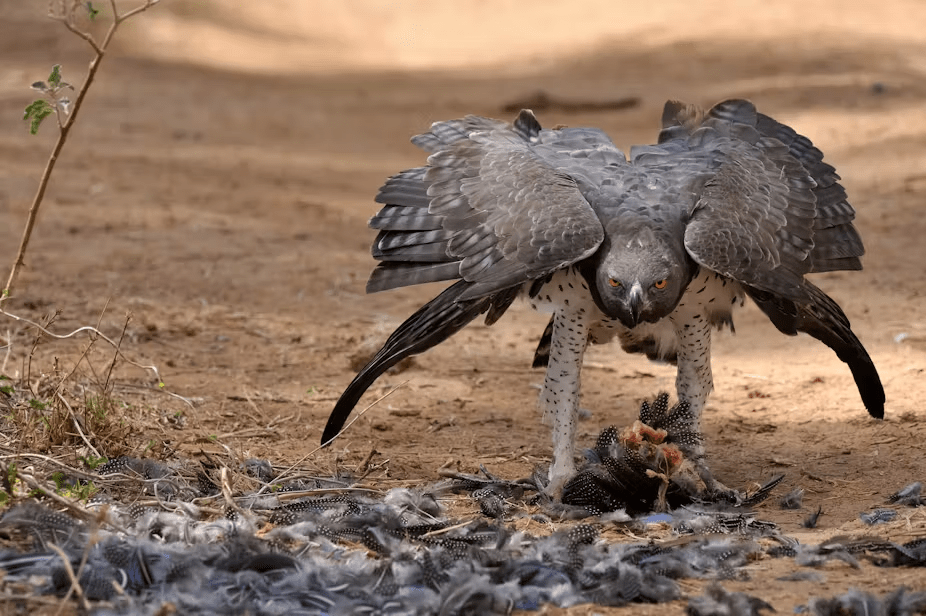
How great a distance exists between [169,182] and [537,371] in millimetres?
5555

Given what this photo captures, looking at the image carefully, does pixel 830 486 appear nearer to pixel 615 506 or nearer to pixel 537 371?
pixel 615 506

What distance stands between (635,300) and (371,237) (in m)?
5.56

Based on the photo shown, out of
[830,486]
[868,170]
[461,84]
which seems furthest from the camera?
[461,84]

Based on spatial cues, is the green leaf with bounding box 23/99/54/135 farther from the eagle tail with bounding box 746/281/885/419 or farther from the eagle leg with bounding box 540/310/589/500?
the eagle tail with bounding box 746/281/885/419

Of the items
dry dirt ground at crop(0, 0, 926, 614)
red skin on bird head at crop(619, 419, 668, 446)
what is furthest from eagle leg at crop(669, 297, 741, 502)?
dry dirt ground at crop(0, 0, 926, 614)

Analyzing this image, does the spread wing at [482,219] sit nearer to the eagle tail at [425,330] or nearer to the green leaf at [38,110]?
the eagle tail at [425,330]

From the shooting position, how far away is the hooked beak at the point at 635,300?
12.6 ft

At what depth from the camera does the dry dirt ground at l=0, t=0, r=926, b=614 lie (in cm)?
511

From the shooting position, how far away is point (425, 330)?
13.3 feet

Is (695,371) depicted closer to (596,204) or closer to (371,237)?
(596,204)

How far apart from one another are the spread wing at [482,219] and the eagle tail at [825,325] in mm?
742

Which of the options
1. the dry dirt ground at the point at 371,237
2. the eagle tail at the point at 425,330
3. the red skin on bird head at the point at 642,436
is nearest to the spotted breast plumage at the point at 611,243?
the eagle tail at the point at 425,330

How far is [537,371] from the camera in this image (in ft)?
20.8

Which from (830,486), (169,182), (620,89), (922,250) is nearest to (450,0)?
(620,89)
